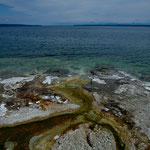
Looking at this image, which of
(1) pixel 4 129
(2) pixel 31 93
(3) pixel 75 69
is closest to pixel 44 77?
(2) pixel 31 93

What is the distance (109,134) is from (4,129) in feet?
28.2

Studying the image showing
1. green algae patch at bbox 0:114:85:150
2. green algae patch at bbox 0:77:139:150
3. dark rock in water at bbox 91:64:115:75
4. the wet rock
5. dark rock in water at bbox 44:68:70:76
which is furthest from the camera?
dark rock in water at bbox 91:64:115:75

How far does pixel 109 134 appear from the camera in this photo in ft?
31.2

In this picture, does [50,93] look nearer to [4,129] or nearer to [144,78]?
[4,129]

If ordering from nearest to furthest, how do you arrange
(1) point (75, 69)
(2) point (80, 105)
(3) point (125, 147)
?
1. (3) point (125, 147)
2. (2) point (80, 105)
3. (1) point (75, 69)

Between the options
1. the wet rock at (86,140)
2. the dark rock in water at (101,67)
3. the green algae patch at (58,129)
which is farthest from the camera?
the dark rock in water at (101,67)

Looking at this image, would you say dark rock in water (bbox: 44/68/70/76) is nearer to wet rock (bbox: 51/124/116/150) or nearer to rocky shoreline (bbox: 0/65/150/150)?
rocky shoreline (bbox: 0/65/150/150)

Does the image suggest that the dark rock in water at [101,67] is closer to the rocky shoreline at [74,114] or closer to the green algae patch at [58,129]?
the rocky shoreline at [74,114]

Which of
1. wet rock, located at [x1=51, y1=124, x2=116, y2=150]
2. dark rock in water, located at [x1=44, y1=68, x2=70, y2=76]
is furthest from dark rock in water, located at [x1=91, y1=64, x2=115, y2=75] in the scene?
wet rock, located at [x1=51, y1=124, x2=116, y2=150]

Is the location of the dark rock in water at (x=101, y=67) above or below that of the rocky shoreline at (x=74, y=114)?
below

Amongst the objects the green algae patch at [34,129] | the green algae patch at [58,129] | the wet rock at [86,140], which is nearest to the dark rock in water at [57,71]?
the green algae patch at [58,129]

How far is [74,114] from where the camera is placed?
1159 centimetres

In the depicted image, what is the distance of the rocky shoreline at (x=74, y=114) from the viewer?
8.90m

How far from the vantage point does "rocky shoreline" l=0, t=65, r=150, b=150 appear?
8898mm
